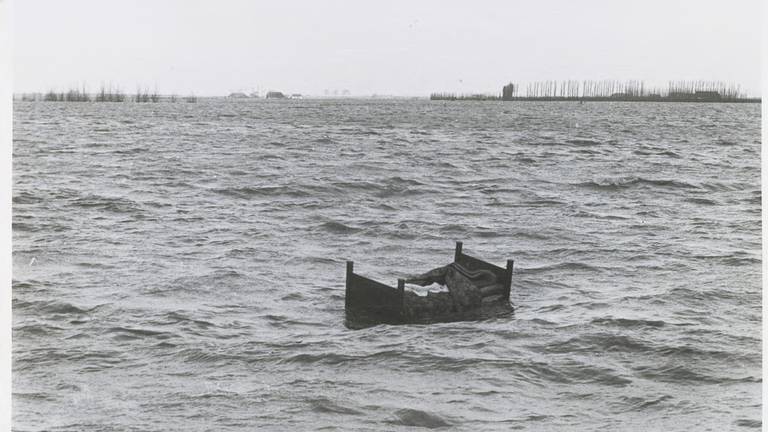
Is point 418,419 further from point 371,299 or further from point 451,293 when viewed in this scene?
point 451,293

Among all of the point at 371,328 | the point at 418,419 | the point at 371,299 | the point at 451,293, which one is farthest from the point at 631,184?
the point at 418,419

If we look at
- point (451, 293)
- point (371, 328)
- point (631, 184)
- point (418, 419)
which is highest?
point (631, 184)

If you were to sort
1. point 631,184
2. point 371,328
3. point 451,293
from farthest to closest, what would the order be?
point 631,184
point 451,293
point 371,328

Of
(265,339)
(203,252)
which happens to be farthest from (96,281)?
(265,339)

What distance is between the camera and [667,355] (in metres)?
11.7

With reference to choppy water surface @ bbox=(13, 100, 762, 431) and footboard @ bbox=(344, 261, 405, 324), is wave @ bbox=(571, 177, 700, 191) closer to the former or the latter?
choppy water surface @ bbox=(13, 100, 762, 431)

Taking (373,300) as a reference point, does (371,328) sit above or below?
below

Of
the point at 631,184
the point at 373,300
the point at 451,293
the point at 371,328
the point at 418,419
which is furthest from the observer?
the point at 631,184

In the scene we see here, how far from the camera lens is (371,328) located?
12227mm

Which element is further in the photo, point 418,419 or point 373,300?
point 373,300

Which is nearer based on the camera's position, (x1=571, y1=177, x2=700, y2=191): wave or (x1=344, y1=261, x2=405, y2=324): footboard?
(x1=344, y1=261, x2=405, y2=324): footboard

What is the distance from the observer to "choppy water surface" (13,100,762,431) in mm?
9547

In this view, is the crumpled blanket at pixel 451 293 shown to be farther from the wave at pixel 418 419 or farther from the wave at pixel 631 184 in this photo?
the wave at pixel 631 184

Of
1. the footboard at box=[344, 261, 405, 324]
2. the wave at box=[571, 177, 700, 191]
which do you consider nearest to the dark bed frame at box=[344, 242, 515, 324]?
the footboard at box=[344, 261, 405, 324]
